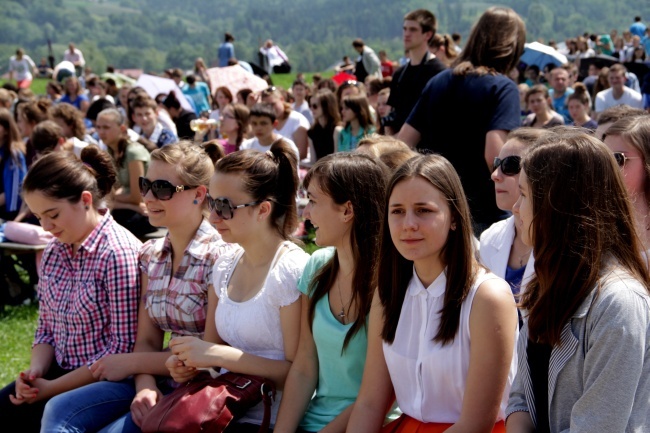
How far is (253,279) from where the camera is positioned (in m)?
3.42

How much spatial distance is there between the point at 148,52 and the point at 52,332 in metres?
78.1

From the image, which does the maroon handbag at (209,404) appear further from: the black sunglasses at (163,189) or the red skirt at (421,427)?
the black sunglasses at (163,189)

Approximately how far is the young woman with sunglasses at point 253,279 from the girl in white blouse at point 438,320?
0.59 metres

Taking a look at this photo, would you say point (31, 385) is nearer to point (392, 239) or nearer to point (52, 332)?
point (52, 332)

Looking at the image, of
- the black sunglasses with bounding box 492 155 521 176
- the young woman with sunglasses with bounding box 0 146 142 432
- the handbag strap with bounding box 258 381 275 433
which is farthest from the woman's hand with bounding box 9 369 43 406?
the black sunglasses with bounding box 492 155 521 176

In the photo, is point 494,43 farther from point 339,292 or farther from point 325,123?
point 325,123

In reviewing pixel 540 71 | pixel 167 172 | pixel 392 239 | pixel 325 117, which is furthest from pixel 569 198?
pixel 540 71

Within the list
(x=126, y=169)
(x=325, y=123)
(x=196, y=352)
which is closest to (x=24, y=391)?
(x=196, y=352)

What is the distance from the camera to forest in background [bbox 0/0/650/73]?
71.9 metres

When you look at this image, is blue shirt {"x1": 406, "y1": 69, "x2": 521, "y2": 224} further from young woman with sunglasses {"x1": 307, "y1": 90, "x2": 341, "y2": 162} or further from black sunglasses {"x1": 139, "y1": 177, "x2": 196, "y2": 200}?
young woman with sunglasses {"x1": 307, "y1": 90, "x2": 341, "y2": 162}

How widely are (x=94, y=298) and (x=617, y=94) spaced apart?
10262 mm

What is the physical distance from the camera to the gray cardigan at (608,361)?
2039 millimetres

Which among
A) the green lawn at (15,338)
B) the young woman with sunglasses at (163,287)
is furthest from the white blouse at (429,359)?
the green lawn at (15,338)

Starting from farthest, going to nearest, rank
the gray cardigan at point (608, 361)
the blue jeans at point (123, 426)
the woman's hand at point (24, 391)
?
the woman's hand at point (24, 391), the blue jeans at point (123, 426), the gray cardigan at point (608, 361)
